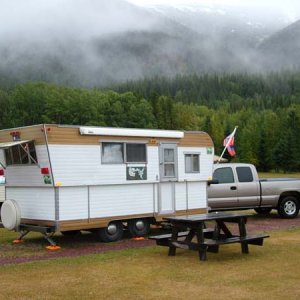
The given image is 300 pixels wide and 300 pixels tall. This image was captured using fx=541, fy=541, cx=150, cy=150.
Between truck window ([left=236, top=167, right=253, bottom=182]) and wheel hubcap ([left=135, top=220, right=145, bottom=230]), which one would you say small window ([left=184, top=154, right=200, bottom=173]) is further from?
truck window ([left=236, top=167, right=253, bottom=182])

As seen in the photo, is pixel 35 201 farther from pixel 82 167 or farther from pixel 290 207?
pixel 290 207

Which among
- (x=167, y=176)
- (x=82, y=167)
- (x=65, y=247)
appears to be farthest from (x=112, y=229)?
(x=167, y=176)

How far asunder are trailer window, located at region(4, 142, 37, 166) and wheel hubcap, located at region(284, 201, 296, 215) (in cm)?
947

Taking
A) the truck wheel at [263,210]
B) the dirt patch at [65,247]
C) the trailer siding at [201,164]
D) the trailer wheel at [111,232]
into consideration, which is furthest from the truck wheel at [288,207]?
the trailer wheel at [111,232]

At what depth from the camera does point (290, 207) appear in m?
18.4

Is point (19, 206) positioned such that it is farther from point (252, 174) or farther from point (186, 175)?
point (252, 174)

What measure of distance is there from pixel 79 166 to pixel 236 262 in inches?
172

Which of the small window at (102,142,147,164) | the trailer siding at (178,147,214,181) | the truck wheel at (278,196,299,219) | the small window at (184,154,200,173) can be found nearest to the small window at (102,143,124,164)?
the small window at (102,142,147,164)

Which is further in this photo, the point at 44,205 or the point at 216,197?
the point at 216,197

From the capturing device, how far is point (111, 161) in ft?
43.3

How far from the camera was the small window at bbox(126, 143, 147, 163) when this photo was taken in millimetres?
13516

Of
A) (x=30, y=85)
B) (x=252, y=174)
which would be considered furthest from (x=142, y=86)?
(x=252, y=174)

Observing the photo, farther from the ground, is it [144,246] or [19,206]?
[19,206]

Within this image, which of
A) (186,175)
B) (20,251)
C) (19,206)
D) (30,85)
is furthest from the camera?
(30,85)
